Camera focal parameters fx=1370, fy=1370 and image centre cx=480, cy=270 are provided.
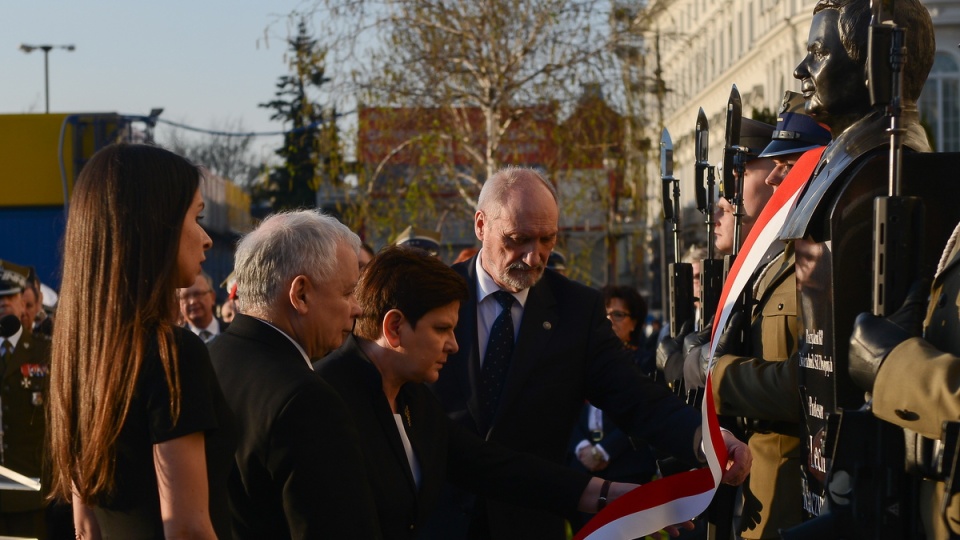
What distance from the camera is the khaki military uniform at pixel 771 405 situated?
177 inches

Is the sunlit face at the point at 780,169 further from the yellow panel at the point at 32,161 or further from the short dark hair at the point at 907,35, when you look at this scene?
the yellow panel at the point at 32,161

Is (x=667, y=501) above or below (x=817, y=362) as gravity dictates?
below

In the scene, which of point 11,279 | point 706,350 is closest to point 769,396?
point 706,350

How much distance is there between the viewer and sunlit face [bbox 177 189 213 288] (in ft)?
10.4

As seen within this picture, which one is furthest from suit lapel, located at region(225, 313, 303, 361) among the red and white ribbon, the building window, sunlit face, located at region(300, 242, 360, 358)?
the building window

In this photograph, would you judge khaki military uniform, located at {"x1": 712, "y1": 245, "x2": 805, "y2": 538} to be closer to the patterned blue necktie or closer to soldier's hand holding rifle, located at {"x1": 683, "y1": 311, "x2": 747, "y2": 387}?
soldier's hand holding rifle, located at {"x1": 683, "y1": 311, "x2": 747, "y2": 387}

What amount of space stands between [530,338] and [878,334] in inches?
Result: 73.0

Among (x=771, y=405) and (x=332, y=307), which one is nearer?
(x=332, y=307)

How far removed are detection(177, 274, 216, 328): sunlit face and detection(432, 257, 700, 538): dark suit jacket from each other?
4.93 metres

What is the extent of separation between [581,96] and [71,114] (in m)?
7.83

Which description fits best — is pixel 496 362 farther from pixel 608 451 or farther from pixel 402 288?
pixel 608 451

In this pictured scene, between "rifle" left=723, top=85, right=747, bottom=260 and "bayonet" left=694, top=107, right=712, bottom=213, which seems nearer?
"rifle" left=723, top=85, right=747, bottom=260

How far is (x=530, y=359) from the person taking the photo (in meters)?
4.96

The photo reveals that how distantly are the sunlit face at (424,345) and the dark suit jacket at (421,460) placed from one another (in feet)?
0.33
